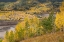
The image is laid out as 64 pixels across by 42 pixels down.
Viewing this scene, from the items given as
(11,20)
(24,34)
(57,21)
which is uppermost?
(57,21)

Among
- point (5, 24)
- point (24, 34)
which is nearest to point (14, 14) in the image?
point (5, 24)

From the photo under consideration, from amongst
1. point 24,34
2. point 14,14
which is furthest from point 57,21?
point 14,14

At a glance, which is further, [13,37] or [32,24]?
[32,24]

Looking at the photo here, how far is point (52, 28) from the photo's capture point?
213 feet

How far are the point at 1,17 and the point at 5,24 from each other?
24128 millimetres

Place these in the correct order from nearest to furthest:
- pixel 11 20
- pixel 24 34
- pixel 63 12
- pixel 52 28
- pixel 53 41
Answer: pixel 53 41, pixel 63 12, pixel 52 28, pixel 24 34, pixel 11 20

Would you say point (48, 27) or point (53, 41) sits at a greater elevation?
point (53, 41)

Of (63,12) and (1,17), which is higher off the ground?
(63,12)

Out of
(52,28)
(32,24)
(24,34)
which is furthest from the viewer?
(32,24)

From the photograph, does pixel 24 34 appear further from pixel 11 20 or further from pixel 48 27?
pixel 11 20

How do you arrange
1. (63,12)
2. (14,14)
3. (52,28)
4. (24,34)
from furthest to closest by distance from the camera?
(14,14)
(24,34)
(52,28)
(63,12)

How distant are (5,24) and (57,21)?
109540mm

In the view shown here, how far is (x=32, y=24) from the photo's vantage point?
8288 centimetres

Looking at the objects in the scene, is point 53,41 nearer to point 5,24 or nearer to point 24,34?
point 24,34
